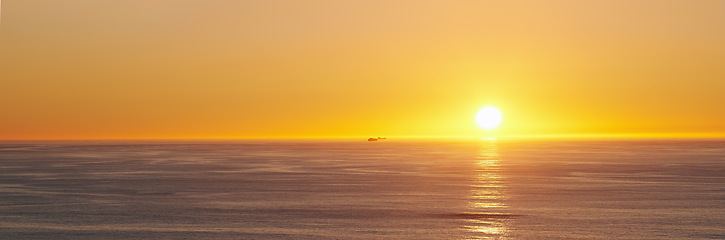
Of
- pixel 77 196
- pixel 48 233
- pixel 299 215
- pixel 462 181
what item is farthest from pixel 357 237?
pixel 462 181

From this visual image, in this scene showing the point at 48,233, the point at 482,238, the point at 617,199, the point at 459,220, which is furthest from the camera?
the point at 617,199

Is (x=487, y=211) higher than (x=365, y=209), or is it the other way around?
(x=365, y=209)

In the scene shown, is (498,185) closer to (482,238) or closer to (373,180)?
(373,180)

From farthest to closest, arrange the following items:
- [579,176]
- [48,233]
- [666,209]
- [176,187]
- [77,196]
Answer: [579,176] < [176,187] < [77,196] < [666,209] < [48,233]

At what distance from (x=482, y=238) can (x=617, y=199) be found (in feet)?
50.2

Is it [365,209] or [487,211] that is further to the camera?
[365,209]

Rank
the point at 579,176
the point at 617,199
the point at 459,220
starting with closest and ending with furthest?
the point at 459,220, the point at 617,199, the point at 579,176

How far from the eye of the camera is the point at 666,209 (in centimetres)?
3094

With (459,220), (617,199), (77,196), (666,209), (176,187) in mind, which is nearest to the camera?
(459,220)

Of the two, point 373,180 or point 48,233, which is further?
point 373,180

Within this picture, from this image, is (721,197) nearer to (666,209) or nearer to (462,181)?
(666,209)

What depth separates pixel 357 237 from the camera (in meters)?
23.7

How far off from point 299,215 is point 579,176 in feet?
107

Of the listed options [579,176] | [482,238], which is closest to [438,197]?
[482,238]
